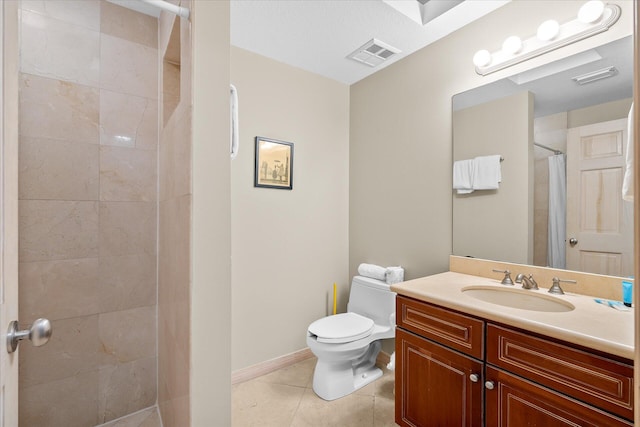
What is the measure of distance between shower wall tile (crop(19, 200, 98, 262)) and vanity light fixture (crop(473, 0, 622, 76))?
2.50m

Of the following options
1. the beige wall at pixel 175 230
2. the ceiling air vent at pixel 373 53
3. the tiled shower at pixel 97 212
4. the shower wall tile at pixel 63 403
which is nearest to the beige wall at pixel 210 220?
the beige wall at pixel 175 230

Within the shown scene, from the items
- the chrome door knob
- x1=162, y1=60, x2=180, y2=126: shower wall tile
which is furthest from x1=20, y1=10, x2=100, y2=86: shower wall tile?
the chrome door knob

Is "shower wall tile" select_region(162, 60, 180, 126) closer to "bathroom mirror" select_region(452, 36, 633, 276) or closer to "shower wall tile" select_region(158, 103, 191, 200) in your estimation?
"shower wall tile" select_region(158, 103, 191, 200)

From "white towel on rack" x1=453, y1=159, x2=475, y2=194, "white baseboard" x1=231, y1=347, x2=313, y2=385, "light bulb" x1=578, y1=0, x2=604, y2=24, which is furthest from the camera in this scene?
"white baseboard" x1=231, y1=347, x2=313, y2=385

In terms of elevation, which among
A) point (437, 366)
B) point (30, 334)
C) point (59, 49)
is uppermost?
point (59, 49)

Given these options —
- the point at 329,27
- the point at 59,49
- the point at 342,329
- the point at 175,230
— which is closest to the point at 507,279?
the point at 342,329

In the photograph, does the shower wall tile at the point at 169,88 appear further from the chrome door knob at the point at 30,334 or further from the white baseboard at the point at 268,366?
the white baseboard at the point at 268,366

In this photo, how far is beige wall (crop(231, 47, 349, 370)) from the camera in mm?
2250

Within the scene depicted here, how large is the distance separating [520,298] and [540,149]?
0.82 metres

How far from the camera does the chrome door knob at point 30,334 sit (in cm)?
74

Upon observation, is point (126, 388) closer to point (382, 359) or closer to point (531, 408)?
point (382, 359)

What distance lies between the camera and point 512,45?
166 centimetres

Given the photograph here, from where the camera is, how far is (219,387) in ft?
3.54

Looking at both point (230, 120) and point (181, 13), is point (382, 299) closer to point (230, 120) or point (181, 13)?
point (230, 120)
